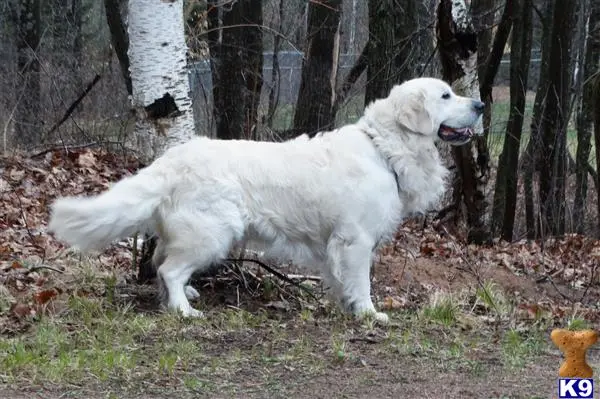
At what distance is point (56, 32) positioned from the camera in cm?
1920

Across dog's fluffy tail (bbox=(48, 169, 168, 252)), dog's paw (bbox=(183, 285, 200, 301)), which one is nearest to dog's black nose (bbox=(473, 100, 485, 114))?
dog's fluffy tail (bbox=(48, 169, 168, 252))

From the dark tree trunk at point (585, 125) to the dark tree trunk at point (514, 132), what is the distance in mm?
819

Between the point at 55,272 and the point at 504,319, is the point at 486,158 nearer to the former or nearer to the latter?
the point at 504,319

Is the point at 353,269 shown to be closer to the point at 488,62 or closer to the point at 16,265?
the point at 16,265

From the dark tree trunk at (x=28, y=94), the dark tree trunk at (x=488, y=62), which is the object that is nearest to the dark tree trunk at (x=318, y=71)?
the dark tree trunk at (x=488, y=62)

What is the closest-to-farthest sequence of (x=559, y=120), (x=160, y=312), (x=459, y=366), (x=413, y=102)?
(x=459, y=366), (x=160, y=312), (x=413, y=102), (x=559, y=120)

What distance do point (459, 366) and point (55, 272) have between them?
3255mm

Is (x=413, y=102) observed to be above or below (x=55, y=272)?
above

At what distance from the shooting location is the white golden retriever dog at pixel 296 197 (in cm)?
687

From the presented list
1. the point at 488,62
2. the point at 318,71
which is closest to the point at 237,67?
the point at 318,71

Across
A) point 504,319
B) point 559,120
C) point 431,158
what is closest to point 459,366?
point 504,319

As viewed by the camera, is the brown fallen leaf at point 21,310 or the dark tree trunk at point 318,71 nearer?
the brown fallen leaf at point 21,310

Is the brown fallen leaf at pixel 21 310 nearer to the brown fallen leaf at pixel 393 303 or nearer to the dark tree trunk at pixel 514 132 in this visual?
the brown fallen leaf at pixel 393 303

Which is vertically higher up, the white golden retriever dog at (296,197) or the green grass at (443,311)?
the white golden retriever dog at (296,197)
